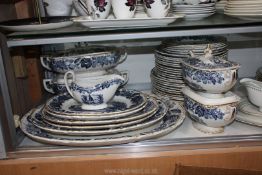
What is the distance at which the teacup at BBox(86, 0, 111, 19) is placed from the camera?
1.92ft

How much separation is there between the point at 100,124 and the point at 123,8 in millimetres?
251

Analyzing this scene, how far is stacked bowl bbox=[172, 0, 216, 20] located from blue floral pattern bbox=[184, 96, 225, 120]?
7.5 inches

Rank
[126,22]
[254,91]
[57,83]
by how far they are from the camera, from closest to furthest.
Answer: [126,22], [254,91], [57,83]

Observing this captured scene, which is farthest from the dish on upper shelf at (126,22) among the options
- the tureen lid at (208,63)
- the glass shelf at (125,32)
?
the tureen lid at (208,63)

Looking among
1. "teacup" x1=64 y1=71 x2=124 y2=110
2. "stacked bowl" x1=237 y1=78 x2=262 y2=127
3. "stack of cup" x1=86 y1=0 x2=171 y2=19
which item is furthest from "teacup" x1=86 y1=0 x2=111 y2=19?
"stacked bowl" x1=237 y1=78 x2=262 y2=127

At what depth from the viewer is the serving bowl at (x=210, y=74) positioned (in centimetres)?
60

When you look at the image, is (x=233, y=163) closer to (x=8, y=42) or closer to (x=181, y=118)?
(x=181, y=118)

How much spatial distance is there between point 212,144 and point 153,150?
131 mm

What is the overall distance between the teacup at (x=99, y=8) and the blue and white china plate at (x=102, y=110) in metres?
0.21

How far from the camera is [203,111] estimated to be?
0.64m

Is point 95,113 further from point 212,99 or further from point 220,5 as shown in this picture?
point 220,5

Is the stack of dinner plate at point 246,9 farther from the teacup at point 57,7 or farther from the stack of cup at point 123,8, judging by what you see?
the teacup at point 57,7

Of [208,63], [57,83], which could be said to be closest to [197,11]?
[208,63]

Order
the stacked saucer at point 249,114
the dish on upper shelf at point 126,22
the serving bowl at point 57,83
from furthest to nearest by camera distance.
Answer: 1. the serving bowl at point 57,83
2. the stacked saucer at point 249,114
3. the dish on upper shelf at point 126,22
